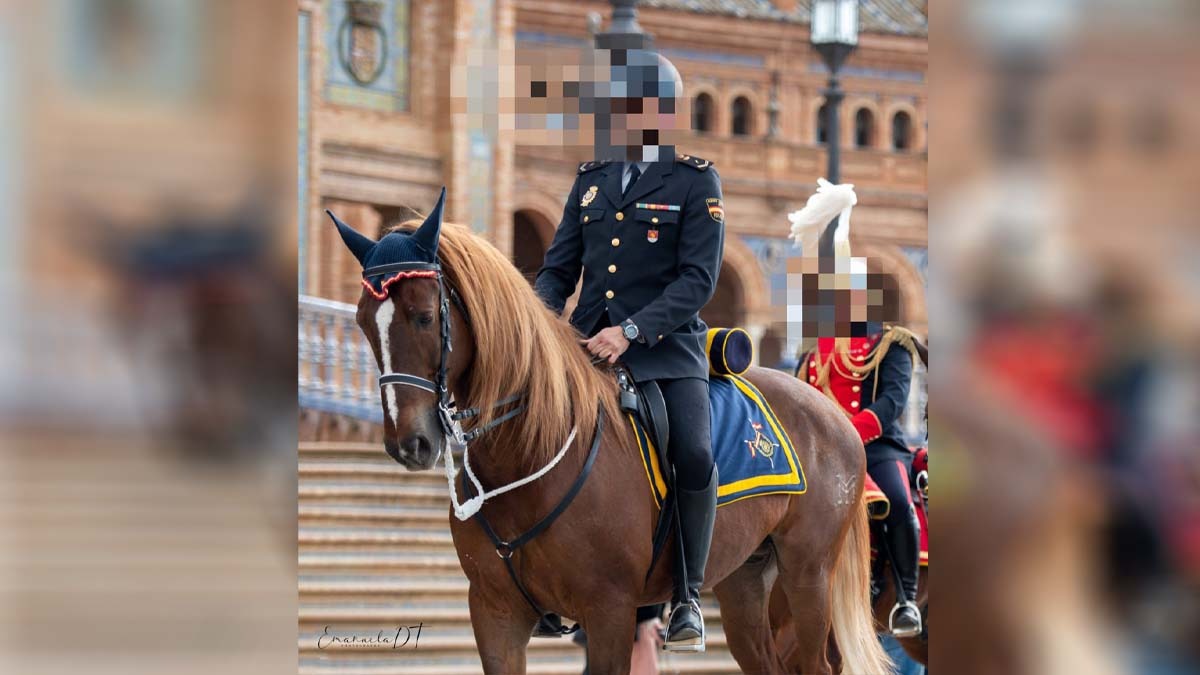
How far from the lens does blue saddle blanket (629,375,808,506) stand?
13.8ft

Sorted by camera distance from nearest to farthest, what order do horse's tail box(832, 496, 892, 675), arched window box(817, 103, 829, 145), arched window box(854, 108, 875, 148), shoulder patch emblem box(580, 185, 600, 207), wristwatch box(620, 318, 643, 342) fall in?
1. wristwatch box(620, 318, 643, 342)
2. shoulder patch emblem box(580, 185, 600, 207)
3. horse's tail box(832, 496, 892, 675)
4. arched window box(817, 103, 829, 145)
5. arched window box(854, 108, 875, 148)

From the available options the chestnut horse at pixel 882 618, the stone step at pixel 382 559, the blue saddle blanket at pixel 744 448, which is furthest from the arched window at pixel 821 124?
the blue saddle blanket at pixel 744 448

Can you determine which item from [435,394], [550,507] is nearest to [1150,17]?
[435,394]

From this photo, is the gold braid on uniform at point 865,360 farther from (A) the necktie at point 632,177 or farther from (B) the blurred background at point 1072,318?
(B) the blurred background at point 1072,318

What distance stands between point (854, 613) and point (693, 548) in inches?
52.8

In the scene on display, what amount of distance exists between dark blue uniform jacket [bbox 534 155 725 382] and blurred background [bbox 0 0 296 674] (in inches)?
113

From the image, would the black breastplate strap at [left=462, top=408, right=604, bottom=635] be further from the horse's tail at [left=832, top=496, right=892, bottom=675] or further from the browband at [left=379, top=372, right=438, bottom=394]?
the horse's tail at [left=832, top=496, right=892, bottom=675]

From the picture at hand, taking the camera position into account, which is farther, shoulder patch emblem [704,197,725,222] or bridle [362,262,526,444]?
shoulder patch emblem [704,197,725,222]

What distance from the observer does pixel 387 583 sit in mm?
7883

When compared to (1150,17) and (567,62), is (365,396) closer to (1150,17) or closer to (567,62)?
(567,62)

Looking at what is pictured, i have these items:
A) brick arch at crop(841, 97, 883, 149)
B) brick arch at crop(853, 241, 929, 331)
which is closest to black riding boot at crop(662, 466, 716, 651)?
brick arch at crop(853, 241, 929, 331)

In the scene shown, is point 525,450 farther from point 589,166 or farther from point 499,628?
point 589,166

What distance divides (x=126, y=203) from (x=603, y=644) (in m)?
2.81

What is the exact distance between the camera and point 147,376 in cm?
112
